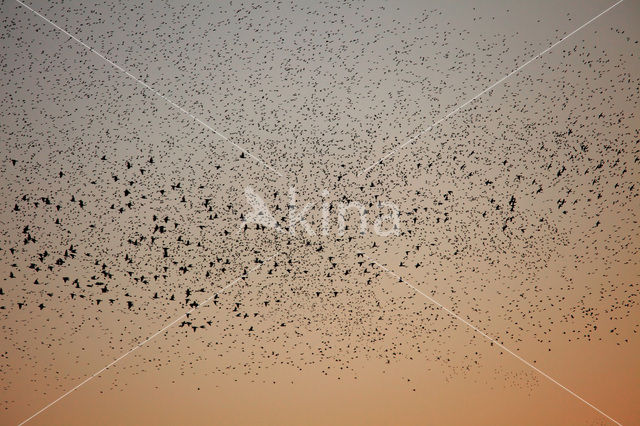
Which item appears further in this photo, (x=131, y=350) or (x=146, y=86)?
(x=146, y=86)

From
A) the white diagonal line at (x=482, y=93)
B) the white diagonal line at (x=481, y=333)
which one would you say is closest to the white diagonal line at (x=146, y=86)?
the white diagonal line at (x=482, y=93)

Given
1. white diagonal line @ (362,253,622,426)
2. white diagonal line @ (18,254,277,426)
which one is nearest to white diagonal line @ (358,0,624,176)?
white diagonal line @ (362,253,622,426)

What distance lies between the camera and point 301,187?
245 centimetres

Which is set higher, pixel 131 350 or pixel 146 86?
pixel 146 86

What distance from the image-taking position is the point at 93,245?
2.38 metres

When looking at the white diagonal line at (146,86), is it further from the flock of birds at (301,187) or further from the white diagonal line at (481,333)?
the white diagonal line at (481,333)

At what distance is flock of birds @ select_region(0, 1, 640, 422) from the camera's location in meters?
2.38

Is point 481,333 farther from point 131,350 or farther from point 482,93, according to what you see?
point 131,350

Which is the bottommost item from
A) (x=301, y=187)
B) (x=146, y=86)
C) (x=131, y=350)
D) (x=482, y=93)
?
(x=131, y=350)

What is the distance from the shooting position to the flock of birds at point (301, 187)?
238 centimetres

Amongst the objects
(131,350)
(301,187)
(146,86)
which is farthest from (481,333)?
(146,86)

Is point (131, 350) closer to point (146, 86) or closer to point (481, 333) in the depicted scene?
point (146, 86)

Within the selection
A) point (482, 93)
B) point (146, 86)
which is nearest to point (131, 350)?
point (146, 86)

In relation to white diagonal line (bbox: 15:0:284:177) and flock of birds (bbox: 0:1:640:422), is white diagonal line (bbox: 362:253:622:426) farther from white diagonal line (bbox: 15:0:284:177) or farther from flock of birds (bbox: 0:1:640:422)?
white diagonal line (bbox: 15:0:284:177)
